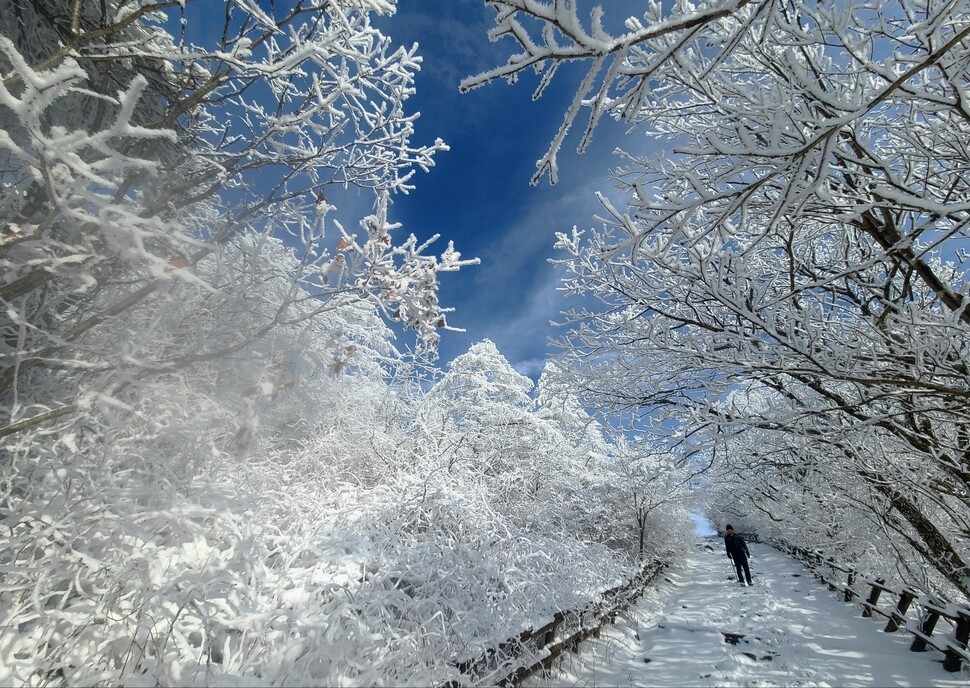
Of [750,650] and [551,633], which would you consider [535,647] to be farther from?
[750,650]

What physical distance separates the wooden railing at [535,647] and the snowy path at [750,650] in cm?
21

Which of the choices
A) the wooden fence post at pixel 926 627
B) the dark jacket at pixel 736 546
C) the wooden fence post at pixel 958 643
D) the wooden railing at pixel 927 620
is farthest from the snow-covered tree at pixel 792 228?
the dark jacket at pixel 736 546

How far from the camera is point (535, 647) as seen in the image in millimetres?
4914

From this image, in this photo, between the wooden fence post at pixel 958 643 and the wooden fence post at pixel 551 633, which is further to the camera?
the wooden fence post at pixel 958 643

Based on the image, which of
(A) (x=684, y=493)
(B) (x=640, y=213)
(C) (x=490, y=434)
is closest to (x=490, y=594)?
(B) (x=640, y=213)

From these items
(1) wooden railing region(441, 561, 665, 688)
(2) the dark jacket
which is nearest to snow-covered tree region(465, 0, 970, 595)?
(1) wooden railing region(441, 561, 665, 688)

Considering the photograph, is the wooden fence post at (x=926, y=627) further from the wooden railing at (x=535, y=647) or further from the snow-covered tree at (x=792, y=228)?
the wooden railing at (x=535, y=647)

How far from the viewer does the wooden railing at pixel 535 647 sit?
3955 mm

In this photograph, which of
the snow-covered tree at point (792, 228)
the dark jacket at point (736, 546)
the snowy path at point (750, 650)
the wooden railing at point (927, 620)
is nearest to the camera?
the snow-covered tree at point (792, 228)

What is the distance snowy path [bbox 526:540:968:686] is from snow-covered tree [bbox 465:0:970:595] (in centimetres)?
253

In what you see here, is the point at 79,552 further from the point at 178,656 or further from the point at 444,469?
the point at 444,469

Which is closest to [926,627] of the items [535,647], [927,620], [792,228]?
[927,620]

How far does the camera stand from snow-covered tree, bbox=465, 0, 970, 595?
5.17 feet

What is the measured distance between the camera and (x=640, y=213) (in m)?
2.36
